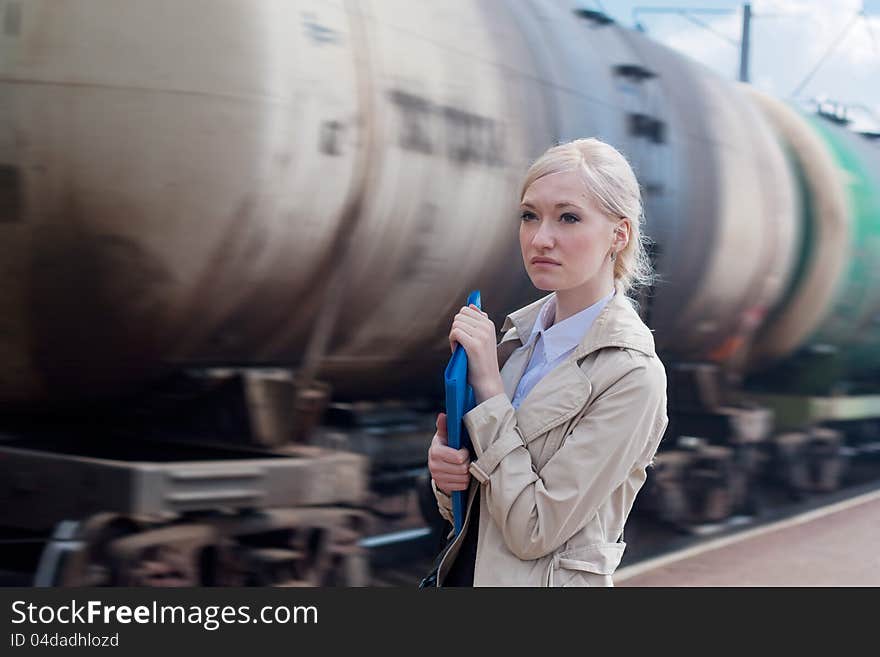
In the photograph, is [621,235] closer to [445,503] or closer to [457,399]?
[457,399]

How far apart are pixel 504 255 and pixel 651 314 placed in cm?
183

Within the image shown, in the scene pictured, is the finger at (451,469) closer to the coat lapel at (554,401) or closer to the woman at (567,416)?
the woman at (567,416)

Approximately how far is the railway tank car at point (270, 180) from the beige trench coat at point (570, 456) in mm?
2722

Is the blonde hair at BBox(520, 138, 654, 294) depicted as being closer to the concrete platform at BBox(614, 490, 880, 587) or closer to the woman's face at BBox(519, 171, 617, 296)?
the woman's face at BBox(519, 171, 617, 296)

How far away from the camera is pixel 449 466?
1.89 metres

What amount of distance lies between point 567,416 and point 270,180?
2828 mm

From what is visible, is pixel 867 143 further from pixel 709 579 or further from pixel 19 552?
pixel 19 552

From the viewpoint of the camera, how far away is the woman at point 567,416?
5.98ft

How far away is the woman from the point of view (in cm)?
182

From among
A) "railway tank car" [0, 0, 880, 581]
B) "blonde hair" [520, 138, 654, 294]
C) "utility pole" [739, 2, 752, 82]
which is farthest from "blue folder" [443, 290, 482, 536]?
"utility pole" [739, 2, 752, 82]

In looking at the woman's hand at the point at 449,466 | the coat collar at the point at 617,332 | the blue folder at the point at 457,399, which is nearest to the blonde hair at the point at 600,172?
the coat collar at the point at 617,332

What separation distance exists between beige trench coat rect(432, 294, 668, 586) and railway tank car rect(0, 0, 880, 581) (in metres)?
2.72

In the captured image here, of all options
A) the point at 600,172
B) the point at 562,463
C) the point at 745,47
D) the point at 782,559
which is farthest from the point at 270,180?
the point at 745,47

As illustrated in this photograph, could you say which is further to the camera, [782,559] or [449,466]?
[782,559]
